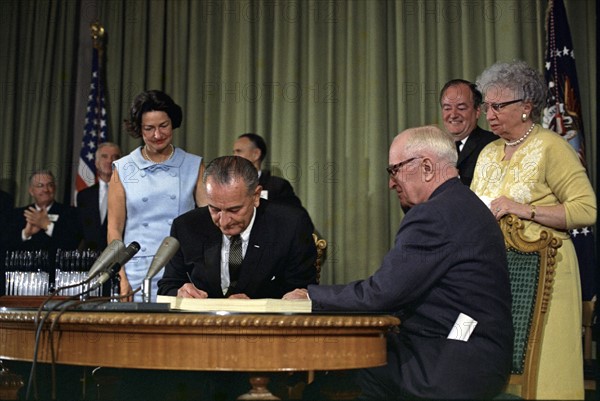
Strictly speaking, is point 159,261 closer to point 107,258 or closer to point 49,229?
point 107,258

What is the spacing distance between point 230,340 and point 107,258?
2.08 feet

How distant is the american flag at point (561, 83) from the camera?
557 cm

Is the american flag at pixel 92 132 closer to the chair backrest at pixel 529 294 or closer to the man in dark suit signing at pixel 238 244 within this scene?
the man in dark suit signing at pixel 238 244

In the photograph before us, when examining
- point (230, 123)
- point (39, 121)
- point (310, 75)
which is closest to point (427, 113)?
point (310, 75)

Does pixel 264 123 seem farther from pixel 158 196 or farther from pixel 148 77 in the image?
pixel 158 196

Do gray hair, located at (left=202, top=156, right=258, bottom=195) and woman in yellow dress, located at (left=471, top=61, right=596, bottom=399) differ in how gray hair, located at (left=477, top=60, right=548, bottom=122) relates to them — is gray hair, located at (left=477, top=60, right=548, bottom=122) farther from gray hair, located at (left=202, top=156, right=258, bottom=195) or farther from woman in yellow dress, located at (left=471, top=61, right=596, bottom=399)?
gray hair, located at (left=202, top=156, right=258, bottom=195)

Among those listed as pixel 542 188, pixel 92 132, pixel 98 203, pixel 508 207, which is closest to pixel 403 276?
pixel 508 207

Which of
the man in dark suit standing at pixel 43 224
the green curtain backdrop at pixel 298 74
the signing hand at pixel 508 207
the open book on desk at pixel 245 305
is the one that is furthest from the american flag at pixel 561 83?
the man in dark suit standing at pixel 43 224

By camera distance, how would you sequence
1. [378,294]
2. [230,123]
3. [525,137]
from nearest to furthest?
1. [378,294]
2. [525,137]
3. [230,123]

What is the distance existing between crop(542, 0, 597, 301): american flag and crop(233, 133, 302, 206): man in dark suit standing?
188 centimetres

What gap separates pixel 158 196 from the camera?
4113 mm

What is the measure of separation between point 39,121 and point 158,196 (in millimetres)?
3751

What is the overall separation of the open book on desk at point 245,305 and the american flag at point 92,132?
16.2ft

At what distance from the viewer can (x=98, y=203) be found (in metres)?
6.29
